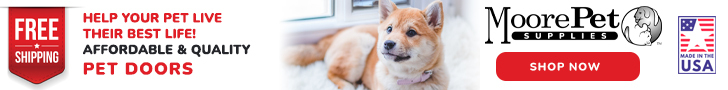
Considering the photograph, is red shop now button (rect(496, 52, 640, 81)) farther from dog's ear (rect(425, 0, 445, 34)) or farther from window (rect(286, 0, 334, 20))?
window (rect(286, 0, 334, 20))

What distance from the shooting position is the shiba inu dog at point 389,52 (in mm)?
1169

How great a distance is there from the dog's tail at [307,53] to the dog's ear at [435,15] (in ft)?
0.81

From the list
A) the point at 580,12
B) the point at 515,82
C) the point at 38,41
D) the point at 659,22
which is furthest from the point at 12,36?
the point at 659,22

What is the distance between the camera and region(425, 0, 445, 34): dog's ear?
1165 mm

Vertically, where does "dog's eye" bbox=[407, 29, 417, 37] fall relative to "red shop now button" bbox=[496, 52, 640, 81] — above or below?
above

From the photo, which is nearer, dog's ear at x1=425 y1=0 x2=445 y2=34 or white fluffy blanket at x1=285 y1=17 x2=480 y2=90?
dog's ear at x1=425 y1=0 x2=445 y2=34

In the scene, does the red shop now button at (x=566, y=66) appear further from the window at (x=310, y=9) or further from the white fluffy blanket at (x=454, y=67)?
the window at (x=310, y=9)

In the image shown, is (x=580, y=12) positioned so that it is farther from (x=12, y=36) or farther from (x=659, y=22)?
(x=12, y=36)

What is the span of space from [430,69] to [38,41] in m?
0.75

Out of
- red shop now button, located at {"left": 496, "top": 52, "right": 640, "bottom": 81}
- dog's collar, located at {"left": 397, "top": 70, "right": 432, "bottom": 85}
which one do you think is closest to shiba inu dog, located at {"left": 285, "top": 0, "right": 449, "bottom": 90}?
dog's collar, located at {"left": 397, "top": 70, "right": 432, "bottom": 85}

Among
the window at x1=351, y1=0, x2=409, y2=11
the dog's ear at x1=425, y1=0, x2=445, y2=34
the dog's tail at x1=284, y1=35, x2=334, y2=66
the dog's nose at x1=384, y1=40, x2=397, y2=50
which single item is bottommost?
the dog's tail at x1=284, y1=35, x2=334, y2=66

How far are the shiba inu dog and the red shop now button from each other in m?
0.13

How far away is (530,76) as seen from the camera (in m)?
1.30

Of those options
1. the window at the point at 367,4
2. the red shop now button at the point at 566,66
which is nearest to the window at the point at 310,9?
the window at the point at 367,4
